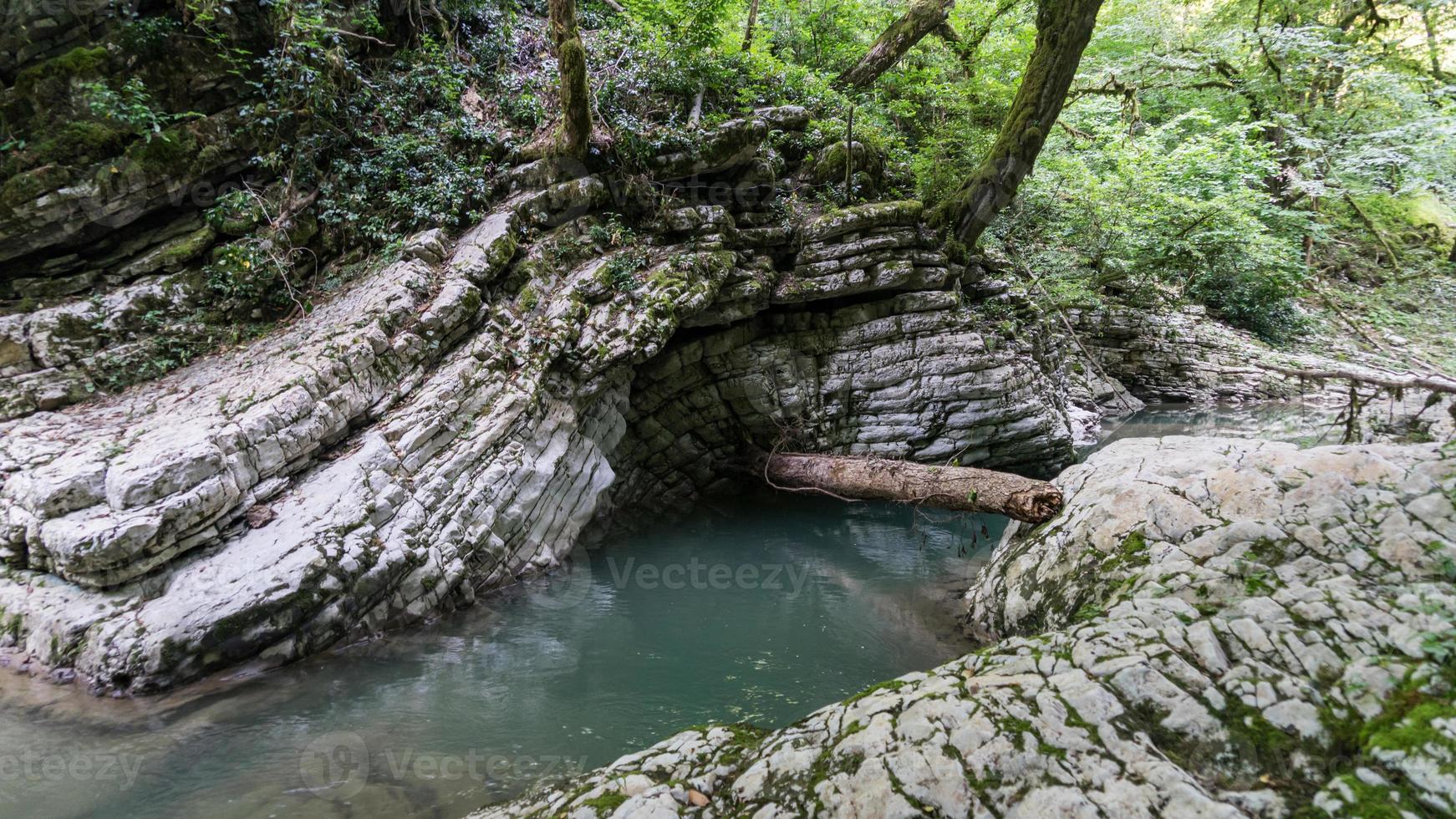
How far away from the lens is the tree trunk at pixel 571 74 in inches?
319

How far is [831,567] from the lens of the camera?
8609 millimetres

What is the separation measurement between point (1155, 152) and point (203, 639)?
20313mm

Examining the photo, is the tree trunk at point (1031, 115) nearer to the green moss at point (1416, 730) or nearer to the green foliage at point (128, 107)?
the green moss at point (1416, 730)

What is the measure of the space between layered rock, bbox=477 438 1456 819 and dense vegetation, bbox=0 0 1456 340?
27.1 ft

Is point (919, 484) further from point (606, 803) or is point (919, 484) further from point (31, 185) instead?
point (31, 185)

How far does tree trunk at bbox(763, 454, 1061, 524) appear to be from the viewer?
245 inches

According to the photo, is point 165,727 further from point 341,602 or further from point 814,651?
point 814,651

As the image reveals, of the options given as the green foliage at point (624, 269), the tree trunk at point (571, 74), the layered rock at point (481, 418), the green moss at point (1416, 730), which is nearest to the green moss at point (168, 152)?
the layered rock at point (481, 418)

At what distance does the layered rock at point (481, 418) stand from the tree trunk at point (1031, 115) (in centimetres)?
121

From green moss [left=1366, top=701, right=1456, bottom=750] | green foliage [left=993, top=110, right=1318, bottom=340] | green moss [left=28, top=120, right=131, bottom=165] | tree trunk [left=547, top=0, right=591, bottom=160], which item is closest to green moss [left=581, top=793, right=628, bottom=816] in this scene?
green moss [left=1366, top=701, right=1456, bottom=750]

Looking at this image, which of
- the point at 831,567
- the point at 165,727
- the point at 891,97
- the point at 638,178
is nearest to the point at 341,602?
the point at 165,727

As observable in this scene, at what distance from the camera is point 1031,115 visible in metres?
9.91

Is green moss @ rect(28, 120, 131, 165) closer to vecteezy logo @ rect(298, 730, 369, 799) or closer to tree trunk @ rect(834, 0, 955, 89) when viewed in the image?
vecteezy logo @ rect(298, 730, 369, 799)

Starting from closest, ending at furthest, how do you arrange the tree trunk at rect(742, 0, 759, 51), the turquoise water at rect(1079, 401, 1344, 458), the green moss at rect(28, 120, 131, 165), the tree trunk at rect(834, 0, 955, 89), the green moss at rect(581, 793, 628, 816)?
the green moss at rect(581, 793, 628, 816), the green moss at rect(28, 120, 131, 165), the tree trunk at rect(742, 0, 759, 51), the turquoise water at rect(1079, 401, 1344, 458), the tree trunk at rect(834, 0, 955, 89)
